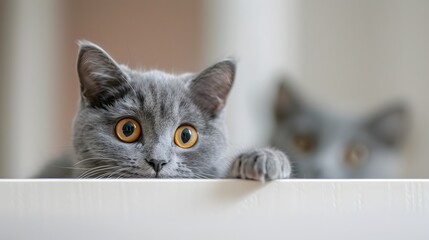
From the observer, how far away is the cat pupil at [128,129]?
0.95 meters

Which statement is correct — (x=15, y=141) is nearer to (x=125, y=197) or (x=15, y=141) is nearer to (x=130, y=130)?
(x=130, y=130)

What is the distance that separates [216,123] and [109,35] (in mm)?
1257

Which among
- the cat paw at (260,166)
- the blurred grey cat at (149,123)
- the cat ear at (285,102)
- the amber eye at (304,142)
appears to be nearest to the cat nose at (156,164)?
the blurred grey cat at (149,123)

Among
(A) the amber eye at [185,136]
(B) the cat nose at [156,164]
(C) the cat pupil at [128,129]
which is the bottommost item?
(B) the cat nose at [156,164]

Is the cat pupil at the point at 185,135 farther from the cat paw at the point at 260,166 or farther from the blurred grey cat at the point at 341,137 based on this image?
the blurred grey cat at the point at 341,137

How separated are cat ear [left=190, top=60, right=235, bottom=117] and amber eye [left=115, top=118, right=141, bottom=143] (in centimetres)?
15

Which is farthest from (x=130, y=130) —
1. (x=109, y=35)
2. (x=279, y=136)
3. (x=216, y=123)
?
(x=109, y=35)

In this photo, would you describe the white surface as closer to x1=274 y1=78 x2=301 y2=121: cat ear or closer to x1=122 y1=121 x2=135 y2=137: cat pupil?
x1=122 y1=121 x2=135 y2=137: cat pupil

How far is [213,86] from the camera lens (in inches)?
40.9

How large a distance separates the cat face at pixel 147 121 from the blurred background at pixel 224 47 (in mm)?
1134

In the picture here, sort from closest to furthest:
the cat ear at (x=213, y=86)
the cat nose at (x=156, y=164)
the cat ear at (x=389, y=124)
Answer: the cat nose at (x=156, y=164)
the cat ear at (x=213, y=86)
the cat ear at (x=389, y=124)

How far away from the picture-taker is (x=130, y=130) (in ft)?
3.11

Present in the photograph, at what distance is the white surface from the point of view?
2.22 feet

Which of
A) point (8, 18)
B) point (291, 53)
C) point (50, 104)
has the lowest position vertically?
point (50, 104)
